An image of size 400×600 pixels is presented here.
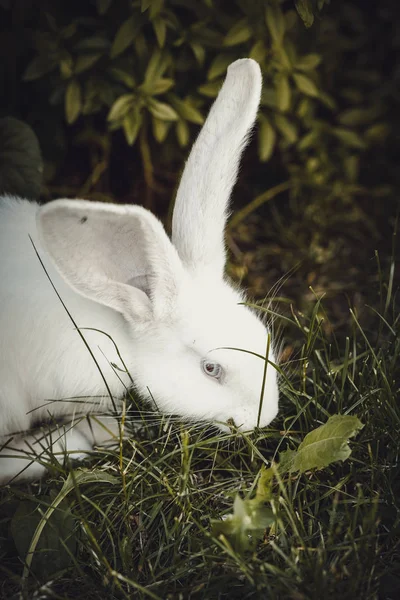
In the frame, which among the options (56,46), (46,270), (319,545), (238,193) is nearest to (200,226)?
(46,270)

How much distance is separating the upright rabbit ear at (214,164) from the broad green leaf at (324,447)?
0.73 metres

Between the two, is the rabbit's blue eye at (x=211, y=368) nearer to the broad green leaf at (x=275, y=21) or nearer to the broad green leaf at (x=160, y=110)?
the broad green leaf at (x=160, y=110)

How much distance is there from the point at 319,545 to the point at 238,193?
9.04 ft

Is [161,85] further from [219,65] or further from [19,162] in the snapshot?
[19,162]

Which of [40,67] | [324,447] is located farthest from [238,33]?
[324,447]

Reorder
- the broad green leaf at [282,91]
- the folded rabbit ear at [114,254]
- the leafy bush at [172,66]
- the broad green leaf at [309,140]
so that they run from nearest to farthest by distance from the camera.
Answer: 1. the folded rabbit ear at [114,254]
2. the leafy bush at [172,66]
3. the broad green leaf at [282,91]
4. the broad green leaf at [309,140]

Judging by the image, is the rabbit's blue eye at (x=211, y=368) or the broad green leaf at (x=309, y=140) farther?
the broad green leaf at (x=309, y=140)

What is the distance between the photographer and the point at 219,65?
3.11 m

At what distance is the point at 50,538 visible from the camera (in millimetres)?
1958

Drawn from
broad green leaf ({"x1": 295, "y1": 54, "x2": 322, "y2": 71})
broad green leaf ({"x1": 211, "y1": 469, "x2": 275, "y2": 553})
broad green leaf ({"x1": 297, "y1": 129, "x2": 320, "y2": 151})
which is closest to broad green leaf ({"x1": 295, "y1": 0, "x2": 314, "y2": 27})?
broad green leaf ({"x1": 295, "y1": 54, "x2": 322, "y2": 71})

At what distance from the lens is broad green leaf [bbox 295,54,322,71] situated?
10.6ft

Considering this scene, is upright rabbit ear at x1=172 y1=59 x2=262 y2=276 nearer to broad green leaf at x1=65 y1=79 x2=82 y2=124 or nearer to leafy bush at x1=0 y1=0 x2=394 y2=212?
leafy bush at x1=0 y1=0 x2=394 y2=212

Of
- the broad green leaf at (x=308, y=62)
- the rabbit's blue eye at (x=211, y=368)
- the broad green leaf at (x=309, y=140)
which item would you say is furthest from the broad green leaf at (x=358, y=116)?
the rabbit's blue eye at (x=211, y=368)

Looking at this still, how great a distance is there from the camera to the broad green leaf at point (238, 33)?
9.68 feet
